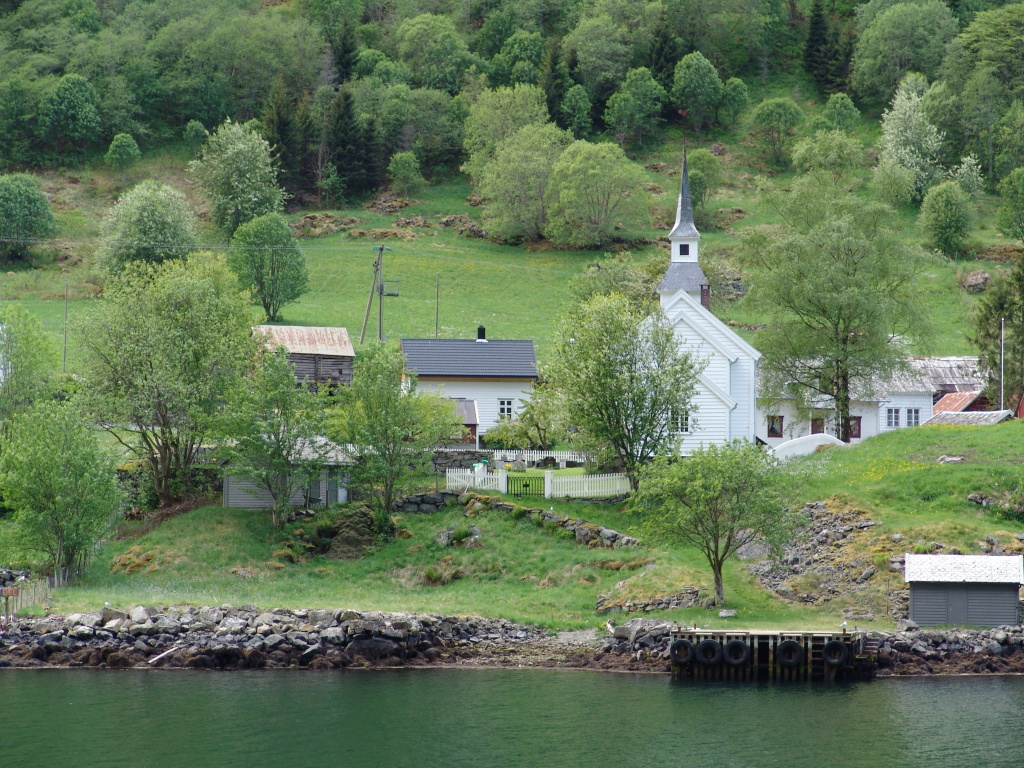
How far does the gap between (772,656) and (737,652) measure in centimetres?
103

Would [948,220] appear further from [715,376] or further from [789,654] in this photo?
[789,654]

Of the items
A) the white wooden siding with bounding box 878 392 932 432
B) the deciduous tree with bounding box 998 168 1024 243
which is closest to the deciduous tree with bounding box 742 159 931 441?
the white wooden siding with bounding box 878 392 932 432

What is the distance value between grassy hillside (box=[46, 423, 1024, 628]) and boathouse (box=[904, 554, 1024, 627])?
1.52 meters

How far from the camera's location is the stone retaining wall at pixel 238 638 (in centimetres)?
3631

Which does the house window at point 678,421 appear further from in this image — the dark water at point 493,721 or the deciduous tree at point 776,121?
the deciduous tree at point 776,121

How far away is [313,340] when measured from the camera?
211ft

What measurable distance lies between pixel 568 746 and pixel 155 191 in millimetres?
65350

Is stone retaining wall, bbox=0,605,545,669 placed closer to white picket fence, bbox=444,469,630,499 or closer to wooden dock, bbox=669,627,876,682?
wooden dock, bbox=669,627,876,682

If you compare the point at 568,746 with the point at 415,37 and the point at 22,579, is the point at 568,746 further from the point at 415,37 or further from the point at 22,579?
the point at 415,37

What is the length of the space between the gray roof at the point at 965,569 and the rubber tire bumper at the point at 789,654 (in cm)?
450

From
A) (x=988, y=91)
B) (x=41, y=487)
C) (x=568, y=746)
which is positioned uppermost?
(x=988, y=91)

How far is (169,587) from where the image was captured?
138 ft

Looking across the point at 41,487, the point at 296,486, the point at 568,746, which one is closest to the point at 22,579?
the point at 41,487

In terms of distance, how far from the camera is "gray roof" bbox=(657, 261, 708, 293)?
5950 centimetres
